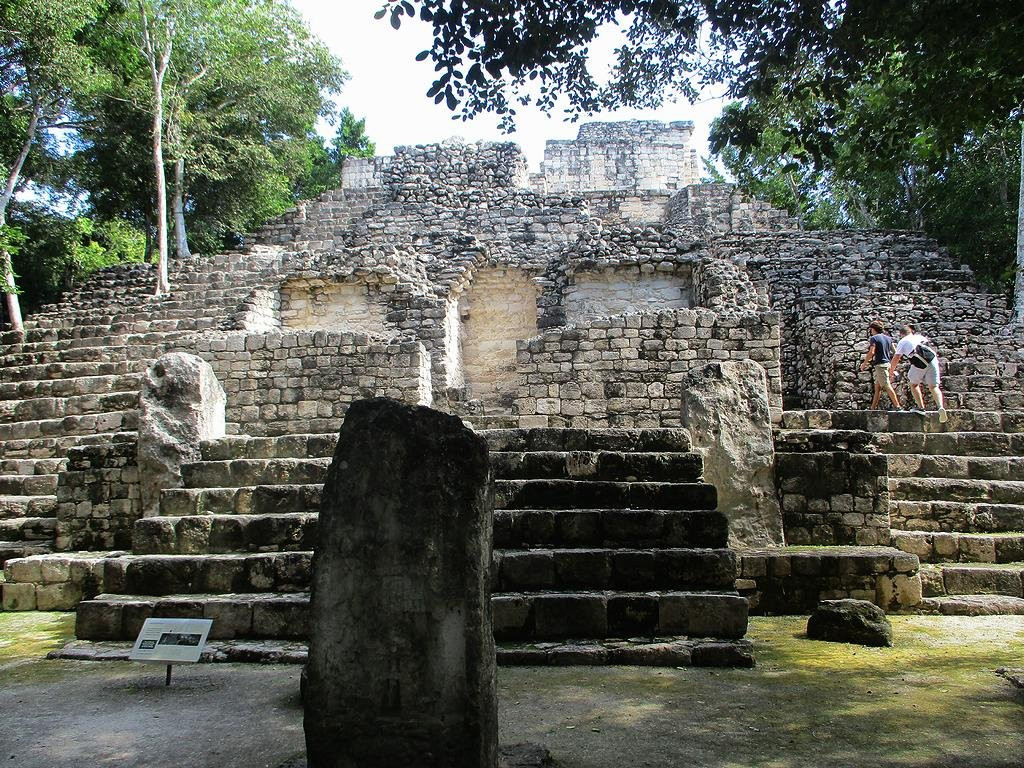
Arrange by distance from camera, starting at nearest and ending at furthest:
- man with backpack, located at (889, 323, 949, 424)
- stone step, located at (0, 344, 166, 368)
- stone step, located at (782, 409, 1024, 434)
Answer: stone step, located at (782, 409, 1024, 434) < man with backpack, located at (889, 323, 949, 424) < stone step, located at (0, 344, 166, 368)

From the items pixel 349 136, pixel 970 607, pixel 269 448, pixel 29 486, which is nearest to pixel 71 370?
pixel 29 486

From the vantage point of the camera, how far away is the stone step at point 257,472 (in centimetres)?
653

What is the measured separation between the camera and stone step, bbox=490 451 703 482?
6.08 meters

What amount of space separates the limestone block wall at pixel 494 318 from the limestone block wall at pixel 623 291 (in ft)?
3.66

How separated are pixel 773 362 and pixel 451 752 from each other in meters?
8.23

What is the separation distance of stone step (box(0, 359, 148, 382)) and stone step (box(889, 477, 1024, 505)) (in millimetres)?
10555

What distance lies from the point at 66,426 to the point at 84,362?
256cm

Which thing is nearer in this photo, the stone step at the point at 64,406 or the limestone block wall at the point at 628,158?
the stone step at the point at 64,406

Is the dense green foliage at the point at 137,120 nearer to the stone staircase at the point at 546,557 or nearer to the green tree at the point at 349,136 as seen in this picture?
the green tree at the point at 349,136

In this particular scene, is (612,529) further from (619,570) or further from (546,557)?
(546,557)

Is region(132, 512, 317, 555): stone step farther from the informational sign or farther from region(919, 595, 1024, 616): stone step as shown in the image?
region(919, 595, 1024, 616): stone step

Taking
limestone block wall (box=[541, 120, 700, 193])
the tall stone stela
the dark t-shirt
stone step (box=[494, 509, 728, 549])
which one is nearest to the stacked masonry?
stone step (box=[494, 509, 728, 549])

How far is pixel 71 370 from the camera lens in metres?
12.9

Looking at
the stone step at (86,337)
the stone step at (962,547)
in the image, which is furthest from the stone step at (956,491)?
the stone step at (86,337)
